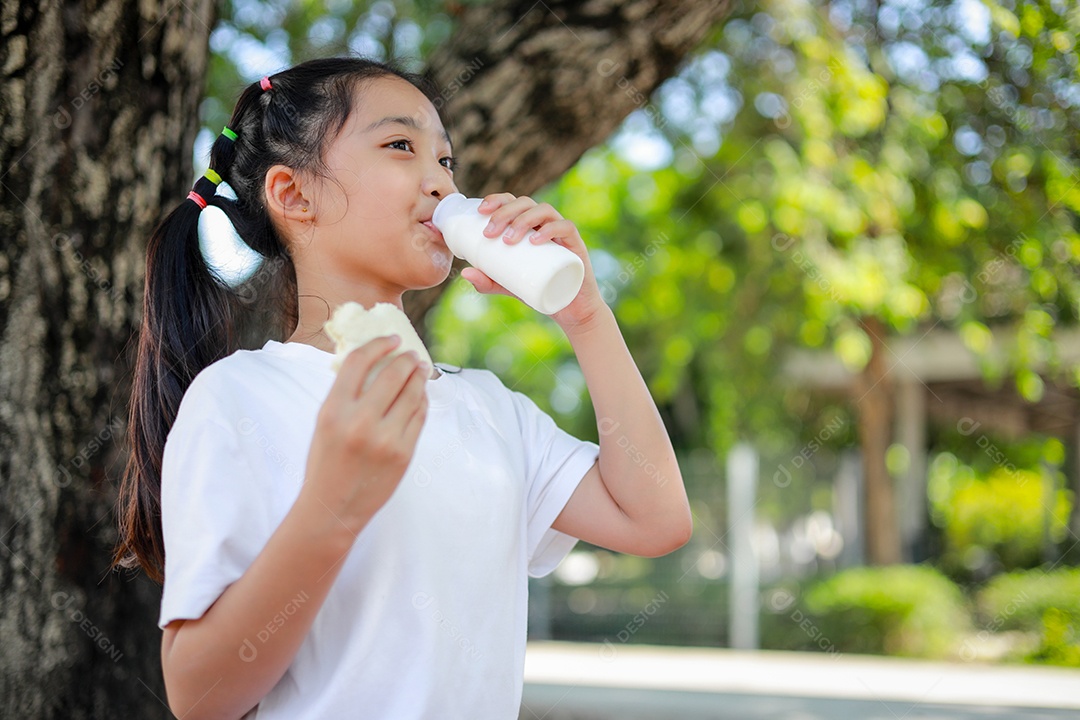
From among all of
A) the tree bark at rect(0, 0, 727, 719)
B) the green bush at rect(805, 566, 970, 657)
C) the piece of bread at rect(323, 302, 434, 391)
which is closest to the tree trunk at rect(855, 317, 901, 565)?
the green bush at rect(805, 566, 970, 657)

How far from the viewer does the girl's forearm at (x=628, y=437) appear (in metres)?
1.72

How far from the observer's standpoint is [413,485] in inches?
58.8

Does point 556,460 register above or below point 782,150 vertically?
above

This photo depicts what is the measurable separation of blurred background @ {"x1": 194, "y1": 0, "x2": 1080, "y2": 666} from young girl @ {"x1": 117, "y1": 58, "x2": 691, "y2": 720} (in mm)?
576

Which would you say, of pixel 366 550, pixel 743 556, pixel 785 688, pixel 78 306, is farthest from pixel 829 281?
pixel 366 550

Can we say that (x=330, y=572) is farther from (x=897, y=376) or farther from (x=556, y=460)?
(x=897, y=376)

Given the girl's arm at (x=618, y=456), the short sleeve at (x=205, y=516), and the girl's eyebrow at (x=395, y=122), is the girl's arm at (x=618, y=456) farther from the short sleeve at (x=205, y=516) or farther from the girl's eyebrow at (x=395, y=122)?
the short sleeve at (x=205, y=516)

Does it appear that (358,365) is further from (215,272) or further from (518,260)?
(215,272)

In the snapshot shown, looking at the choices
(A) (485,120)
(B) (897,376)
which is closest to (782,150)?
(A) (485,120)

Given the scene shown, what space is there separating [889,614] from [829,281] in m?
3.68

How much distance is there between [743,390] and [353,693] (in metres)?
8.47

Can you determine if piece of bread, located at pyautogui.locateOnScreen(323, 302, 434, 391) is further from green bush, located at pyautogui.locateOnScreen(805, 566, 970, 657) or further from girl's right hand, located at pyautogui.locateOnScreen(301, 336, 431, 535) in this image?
green bush, located at pyautogui.locateOnScreen(805, 566, 970, 657)

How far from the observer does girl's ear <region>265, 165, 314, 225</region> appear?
5.68 feet

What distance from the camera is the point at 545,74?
10.1 ft
